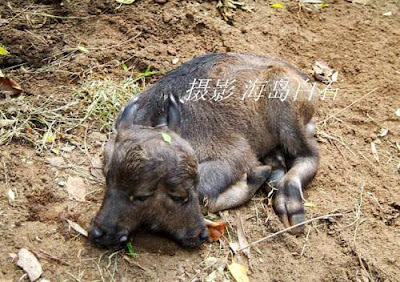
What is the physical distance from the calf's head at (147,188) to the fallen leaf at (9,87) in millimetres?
2111

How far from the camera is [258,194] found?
6.12 metres

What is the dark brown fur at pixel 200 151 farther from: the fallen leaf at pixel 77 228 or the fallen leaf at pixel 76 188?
the fallen leaf at pixel 76 188

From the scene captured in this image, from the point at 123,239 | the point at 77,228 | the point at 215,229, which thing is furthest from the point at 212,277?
the point at 77,228

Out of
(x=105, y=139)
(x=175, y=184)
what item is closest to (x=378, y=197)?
(x=175, y=184)

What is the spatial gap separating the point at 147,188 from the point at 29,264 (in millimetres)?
1103

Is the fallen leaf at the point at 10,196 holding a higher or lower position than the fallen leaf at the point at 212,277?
higher

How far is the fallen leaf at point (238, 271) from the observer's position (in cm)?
507

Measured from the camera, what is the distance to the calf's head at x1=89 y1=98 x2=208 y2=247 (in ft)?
15.4

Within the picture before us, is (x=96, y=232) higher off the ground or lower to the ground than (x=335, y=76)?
higher

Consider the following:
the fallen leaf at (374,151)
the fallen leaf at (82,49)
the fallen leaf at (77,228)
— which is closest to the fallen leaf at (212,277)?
the fallen leaf at (77,228)

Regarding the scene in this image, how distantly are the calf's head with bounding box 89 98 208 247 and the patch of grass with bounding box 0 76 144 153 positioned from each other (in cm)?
138

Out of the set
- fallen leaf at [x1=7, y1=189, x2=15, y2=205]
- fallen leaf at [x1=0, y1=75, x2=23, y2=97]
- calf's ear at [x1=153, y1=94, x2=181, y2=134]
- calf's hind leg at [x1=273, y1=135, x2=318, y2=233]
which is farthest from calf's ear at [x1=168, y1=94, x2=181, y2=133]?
fallen leaf at [x1=0, y1=75, x2=23, y2=97]

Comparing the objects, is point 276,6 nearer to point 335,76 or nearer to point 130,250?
point 335,76

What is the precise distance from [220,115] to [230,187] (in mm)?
763
